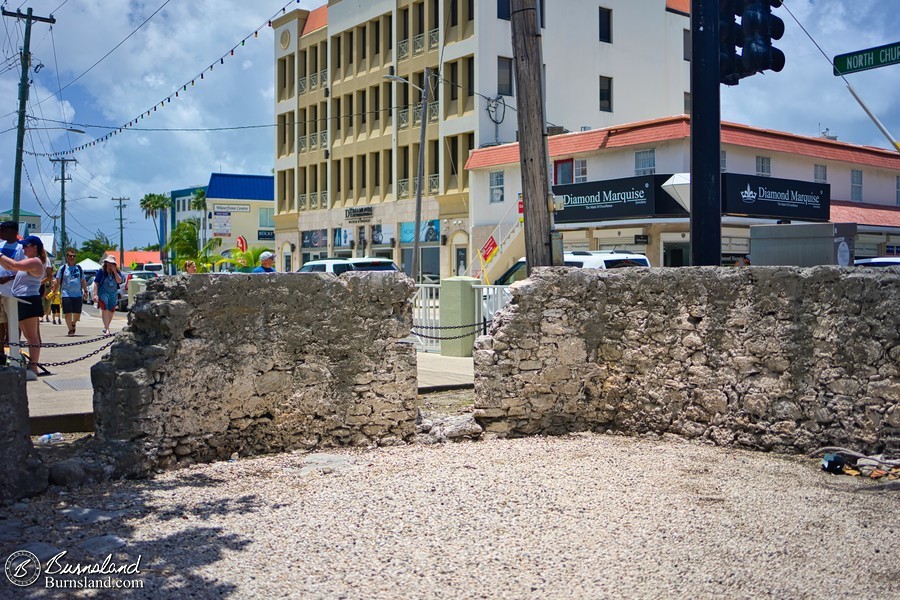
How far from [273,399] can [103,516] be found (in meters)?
2.13

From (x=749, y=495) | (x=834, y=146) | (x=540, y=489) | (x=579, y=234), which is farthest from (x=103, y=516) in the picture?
(x=834, y=146)

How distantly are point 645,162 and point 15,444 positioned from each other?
26194 mm

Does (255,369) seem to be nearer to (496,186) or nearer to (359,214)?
(496,186)

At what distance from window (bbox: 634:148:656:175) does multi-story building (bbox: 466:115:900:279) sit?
0.11ft

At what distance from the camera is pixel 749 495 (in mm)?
6289

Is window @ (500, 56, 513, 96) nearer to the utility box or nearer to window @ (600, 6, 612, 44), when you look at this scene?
window @ (600, 6, 612, 44)

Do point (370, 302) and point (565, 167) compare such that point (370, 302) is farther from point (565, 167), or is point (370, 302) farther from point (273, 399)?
point (565, 167)

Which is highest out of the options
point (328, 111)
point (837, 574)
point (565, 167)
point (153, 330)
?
point (328, 111)

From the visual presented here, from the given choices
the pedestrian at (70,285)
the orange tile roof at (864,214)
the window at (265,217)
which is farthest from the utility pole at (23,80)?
the window at (265,217)

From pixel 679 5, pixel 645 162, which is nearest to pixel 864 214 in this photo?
pixel 645 162

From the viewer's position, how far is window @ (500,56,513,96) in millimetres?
37656

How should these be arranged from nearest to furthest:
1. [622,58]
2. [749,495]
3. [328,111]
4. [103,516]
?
[103,516], [749,495], [622,58], [328,111]

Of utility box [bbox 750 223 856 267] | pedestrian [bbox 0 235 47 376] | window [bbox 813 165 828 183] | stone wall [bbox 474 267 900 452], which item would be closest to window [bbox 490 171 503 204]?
window [bbox 813 165 828 183]

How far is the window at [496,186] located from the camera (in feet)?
116
